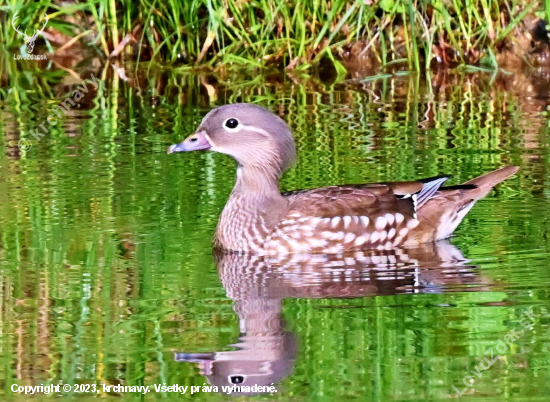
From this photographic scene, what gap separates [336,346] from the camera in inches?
234

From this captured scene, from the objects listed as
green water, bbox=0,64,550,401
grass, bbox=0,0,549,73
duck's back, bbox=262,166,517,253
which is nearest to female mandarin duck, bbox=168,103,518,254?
duck's back, bbox=262,166,517,253

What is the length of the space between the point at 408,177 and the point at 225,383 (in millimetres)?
3932

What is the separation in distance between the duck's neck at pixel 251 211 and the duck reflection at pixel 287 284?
99 mm

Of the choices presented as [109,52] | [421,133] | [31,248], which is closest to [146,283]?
[31,248]

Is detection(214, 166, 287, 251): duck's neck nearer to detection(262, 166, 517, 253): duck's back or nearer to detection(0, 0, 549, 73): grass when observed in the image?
detection(262, 166, 517, 253): duck's back

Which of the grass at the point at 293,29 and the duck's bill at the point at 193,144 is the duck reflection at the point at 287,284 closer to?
the duck's bill at the point at 193,144

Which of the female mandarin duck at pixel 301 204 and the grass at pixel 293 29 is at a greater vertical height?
the grass at pixel 293 29

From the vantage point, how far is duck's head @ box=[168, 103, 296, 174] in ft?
26.2

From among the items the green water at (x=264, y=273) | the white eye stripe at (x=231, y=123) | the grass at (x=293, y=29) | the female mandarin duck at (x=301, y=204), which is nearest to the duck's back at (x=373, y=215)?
the female mandarin duck at (x=301, y=204)

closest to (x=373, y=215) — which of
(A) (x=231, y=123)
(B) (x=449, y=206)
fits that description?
(B) (x=449, y=206)

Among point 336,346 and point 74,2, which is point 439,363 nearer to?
point 336,346

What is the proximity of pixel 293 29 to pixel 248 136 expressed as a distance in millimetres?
5545

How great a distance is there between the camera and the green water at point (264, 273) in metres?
5.71

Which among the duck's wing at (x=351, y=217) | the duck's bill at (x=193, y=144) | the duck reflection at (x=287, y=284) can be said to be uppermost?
the duck's bill at (x=193, y=144)
